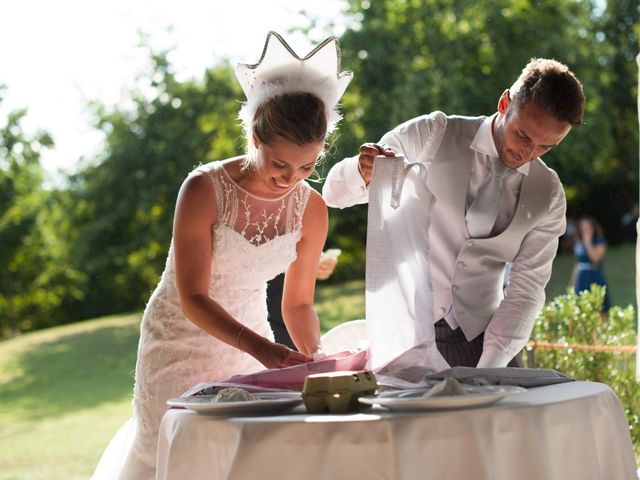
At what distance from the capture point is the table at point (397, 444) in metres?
1.62

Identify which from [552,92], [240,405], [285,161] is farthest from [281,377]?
[552,92]

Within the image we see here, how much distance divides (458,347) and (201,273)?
76 cm

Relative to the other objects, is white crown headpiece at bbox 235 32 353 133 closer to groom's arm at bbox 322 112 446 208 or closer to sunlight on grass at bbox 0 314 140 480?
groom's arm at bbox 322 112 446 208

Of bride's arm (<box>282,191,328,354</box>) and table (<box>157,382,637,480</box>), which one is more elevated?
bride's arm (<box>282,191,328,354</box>)

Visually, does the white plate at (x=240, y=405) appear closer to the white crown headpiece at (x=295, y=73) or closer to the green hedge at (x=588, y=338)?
the white crown headpiece at (x=295, y=73)

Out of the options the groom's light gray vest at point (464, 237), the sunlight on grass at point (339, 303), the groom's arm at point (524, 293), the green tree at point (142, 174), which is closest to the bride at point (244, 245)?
the groom's light gray vest at point (464, 237)

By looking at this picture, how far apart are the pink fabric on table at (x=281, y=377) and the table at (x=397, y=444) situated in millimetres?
155

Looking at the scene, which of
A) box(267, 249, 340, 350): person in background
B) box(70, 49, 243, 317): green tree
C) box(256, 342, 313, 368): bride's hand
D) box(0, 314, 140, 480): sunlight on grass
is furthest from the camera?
box(70, 49, 243, 317): green tree

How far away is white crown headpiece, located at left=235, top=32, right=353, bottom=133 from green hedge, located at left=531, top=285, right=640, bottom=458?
2648mm

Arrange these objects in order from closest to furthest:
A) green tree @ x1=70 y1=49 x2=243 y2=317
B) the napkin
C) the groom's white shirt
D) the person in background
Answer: the napkin
the groom's white shirt
the person in background
green tree @ x1=70 y1=49 x2=243 y2=317

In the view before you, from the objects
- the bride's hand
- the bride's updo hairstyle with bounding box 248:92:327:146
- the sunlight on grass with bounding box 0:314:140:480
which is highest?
the bride's updo hairstyle with bounding box 248:92:327:146

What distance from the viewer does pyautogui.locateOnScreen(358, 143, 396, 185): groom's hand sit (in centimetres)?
217

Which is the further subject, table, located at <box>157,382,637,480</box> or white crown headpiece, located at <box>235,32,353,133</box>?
white crown headpiece, located at <box>235,32,353,133</box>

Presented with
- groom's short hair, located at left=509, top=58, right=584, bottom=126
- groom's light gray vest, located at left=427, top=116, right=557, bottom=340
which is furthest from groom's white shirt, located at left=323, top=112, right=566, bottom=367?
groom's short hair, located at left=509, top=58, right=584, bottom=126
